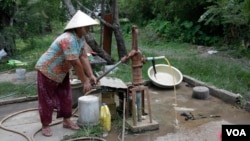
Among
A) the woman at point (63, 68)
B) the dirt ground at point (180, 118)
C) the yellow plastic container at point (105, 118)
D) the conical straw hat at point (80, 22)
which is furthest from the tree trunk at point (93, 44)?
the conical straw hat at point (80, 22)

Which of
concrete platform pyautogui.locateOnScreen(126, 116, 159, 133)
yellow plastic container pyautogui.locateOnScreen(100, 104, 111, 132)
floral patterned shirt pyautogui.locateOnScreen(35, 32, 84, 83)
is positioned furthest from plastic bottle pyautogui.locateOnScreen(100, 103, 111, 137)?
floral patterned shirt pyautogui.locateOnScreen(35, 32, 84, 83)

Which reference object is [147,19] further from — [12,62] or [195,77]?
[195,77]

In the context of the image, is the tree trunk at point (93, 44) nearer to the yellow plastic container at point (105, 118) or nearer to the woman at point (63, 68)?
the woman at point (63, 68)

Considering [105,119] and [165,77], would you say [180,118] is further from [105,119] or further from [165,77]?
[165,77]

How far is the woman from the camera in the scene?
13.3 feet

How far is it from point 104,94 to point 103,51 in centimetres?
303

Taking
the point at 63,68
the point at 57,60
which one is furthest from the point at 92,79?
the point at 57,60

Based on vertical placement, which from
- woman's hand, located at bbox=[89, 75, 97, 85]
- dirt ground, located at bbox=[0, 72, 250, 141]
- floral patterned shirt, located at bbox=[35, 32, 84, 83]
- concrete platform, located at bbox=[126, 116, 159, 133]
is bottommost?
dirt ground, located at bbox=[0, 72, 250, 141]

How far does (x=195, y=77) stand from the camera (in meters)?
6.80

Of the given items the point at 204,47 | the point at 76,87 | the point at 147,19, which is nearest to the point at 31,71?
the point at 76,87

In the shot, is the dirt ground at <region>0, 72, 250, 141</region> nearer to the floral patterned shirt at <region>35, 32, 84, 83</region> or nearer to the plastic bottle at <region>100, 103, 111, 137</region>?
the plastic bottle at <region>100, 103, 111, 137</region>

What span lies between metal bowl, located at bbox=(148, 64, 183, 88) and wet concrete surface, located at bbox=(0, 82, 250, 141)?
19 centimetres

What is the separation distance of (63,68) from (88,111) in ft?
2.16

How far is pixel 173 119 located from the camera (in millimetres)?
4934
